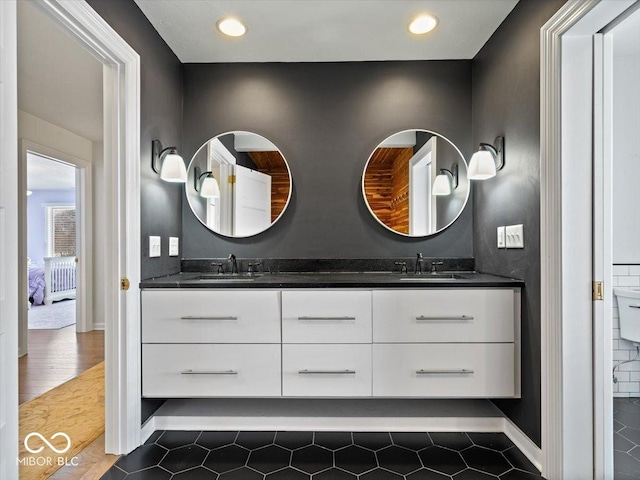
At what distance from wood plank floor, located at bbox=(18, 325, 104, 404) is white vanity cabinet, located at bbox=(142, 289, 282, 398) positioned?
1281mm

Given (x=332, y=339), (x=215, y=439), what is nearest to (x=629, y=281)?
(x=332, y=339)

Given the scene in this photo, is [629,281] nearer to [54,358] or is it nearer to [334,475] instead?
[334,475]

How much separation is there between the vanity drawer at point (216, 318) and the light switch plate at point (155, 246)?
0.94ft

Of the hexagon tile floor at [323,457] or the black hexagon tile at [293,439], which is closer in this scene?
the hexagon tile floor at [323,457]

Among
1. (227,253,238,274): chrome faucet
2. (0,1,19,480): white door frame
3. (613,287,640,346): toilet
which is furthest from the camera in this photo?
(227,253,238,274): chrome faucet

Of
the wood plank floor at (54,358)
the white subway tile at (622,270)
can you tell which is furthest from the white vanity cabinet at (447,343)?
the wood plank floor at (54,358)

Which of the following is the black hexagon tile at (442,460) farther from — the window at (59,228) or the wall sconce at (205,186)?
the window at (59,228)

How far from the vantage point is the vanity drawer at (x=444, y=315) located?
181cm

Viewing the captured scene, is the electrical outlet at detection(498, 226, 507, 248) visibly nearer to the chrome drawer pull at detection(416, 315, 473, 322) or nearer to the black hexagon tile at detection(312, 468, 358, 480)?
the chrome drawer pull at detection(416, 315, 473, 322)

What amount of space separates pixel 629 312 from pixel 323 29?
2.56 meters

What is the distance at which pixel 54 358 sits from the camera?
3.24 m

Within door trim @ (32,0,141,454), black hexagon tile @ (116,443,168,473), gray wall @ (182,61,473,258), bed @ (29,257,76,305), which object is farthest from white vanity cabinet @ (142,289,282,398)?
bed @ (29,257,76,305)

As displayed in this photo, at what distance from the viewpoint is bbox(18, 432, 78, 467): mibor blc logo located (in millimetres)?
1686

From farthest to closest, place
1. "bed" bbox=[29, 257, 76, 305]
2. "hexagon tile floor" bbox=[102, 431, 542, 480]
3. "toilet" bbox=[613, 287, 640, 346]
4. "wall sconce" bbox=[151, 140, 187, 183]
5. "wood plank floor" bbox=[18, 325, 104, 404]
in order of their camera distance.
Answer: "bed" bbox=[29, 257, 76, 305] < "wood plank floor" bbox=[18, 325, 104, 404] < "toilet" bbox=[613, 287, 640, 346] < "wall sconce" bbox=[151, 140, 187, 183] < "hexagon tile floor" bbox=[102, 431, 542, 480]
